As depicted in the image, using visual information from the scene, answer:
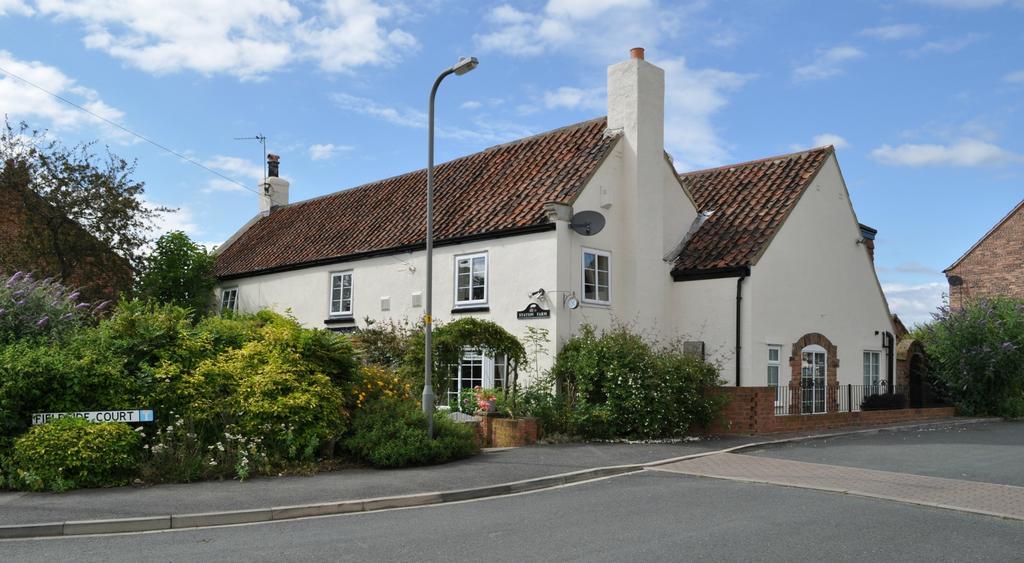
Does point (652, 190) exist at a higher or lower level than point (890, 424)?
higher

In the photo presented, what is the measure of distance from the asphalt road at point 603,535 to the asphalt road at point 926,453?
371 centimetres

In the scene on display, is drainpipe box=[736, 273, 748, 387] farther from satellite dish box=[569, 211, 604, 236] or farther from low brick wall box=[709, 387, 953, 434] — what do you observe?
satellite dish box=[569, 211, 604, 236]

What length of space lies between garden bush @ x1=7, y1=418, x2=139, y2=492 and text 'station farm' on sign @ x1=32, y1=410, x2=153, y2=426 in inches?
8.2

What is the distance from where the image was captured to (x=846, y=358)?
939 inches

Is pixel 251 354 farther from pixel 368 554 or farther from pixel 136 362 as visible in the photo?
pixel 368 554

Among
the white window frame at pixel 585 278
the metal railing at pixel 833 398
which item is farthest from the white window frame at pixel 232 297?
the metal railing at pixel 833 398

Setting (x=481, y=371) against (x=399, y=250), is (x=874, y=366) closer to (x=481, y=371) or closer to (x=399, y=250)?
(x=481, y=371)

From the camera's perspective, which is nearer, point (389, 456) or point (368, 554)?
point (368, 554)

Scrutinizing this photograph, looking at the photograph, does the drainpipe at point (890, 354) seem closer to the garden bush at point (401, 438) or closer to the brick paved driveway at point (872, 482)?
the brick paved driveway at point (872, 482)

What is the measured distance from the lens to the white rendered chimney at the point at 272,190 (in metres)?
34.9

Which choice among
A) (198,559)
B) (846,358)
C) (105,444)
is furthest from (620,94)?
(198,559)

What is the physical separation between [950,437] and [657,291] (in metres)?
7.54

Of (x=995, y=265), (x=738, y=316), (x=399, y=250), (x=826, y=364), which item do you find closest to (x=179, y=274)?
(x=399, y=250)

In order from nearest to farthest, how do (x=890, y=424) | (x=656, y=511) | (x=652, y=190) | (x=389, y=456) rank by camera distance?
(x=656, y=511) < (x=389, y=456) < (x=652, y=190) < (x=890, y=424)
